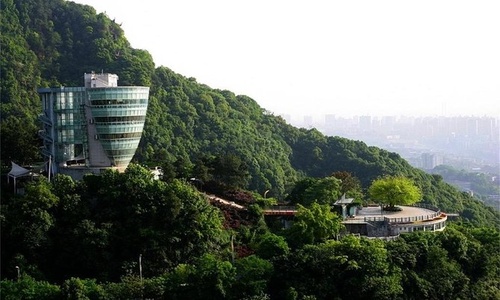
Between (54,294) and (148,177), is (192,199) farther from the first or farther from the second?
(54,294)

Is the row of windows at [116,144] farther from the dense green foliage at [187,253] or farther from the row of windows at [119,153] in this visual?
the dense green foliage at [187,253]

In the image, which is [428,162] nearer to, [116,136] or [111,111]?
[116,136]

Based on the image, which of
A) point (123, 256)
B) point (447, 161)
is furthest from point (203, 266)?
point (447, 161)

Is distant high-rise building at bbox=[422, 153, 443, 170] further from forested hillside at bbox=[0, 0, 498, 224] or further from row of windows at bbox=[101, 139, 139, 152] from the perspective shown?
row of windows at bbox=[101, 139, 139, 152]

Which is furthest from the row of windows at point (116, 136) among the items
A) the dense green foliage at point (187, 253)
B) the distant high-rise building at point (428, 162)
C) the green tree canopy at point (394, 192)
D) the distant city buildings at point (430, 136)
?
the distant high-rise building at point (428, 162)

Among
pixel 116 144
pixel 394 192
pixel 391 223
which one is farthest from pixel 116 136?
pixel 394 192

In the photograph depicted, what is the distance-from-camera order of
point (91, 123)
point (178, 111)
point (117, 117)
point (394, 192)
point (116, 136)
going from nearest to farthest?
1. point (117, 117)
2. point (116, 136)
3. point (91, 123)
4. point (394, 192)
5. point (178, 111)
